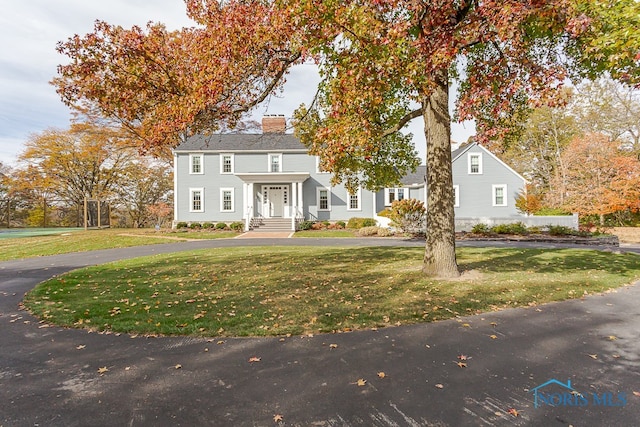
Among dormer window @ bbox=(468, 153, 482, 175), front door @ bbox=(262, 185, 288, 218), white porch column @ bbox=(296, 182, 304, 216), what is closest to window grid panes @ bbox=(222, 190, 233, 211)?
front door @ bbox=(262, 185, 288, 218)

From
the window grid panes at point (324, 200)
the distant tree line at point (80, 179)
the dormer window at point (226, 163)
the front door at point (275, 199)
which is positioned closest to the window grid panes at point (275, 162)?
the front door at point (275, 199)

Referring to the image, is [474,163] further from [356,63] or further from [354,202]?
[356,63]

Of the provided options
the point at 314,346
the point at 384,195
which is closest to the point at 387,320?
the point at 314,346

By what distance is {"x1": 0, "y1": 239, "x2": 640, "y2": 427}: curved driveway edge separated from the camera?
274 centimetres

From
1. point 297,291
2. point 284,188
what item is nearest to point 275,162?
point 284,188

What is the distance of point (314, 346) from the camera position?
4.17 meters

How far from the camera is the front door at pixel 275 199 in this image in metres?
27.2

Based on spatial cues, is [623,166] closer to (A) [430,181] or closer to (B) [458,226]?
(B) [458,226]

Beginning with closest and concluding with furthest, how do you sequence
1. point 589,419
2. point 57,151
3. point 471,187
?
point 589,419 < point 471,187 < point 57,151

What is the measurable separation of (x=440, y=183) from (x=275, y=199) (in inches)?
808

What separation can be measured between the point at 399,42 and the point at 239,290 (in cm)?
578

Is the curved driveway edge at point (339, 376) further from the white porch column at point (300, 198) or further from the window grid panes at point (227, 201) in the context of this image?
the window grid panes at point (227, 201)

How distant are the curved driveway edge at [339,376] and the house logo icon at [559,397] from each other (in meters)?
0.02

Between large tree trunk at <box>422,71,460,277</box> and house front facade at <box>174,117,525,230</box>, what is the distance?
62.2 ft
